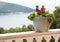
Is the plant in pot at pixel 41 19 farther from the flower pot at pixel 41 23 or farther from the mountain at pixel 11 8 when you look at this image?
the mountain at pixel 11 8

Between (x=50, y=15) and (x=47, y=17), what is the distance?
0.04 metres

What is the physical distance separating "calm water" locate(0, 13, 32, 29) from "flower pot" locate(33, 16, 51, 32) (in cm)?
21

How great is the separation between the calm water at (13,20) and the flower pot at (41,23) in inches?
8.2

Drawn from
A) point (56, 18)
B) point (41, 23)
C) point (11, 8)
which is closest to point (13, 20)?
point (11, 8)

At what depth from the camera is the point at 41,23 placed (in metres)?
1.94

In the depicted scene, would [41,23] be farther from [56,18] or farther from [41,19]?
[56,18]

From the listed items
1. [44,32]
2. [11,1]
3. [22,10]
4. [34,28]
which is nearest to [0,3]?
[11,1]

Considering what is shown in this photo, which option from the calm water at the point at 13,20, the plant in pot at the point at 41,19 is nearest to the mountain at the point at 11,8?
the calm water at the point at 13,20

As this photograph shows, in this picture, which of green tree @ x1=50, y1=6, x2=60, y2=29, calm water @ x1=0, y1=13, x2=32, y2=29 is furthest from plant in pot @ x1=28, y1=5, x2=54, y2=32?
green tree @ x1=50, y1=6, x2=60, y2=29

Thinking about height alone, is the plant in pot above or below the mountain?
below

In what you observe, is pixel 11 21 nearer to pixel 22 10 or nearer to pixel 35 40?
pixel 22 10

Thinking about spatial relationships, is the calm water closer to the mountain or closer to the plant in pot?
the mountain

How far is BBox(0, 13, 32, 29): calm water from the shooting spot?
6.91 feet

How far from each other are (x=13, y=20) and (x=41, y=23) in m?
0.39
